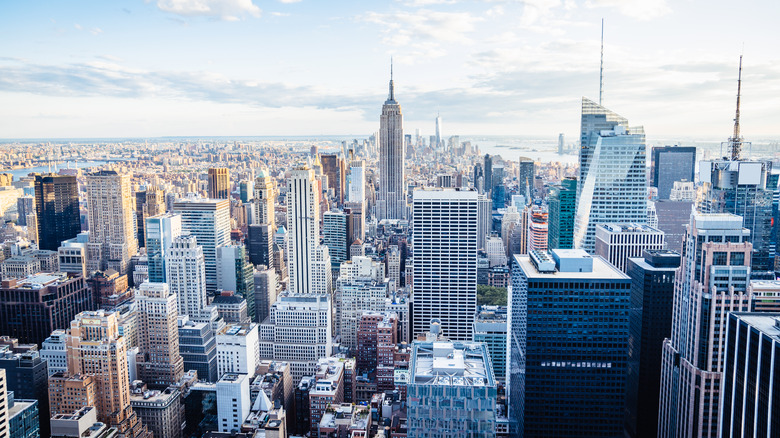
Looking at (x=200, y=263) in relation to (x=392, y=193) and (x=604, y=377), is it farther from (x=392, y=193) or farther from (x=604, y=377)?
(x=392, y=193)

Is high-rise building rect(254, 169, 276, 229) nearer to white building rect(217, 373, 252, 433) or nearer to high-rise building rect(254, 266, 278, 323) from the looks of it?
high-rise building rect(254, 266, 278, 323)

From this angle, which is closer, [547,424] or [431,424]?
[431,424]

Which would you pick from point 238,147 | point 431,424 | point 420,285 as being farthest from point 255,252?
point 431,424

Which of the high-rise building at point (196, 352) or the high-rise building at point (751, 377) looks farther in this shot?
the high-rise building at point (196, 352)

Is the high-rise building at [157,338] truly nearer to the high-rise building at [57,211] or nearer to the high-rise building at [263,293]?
the high-rise building at [263,293]

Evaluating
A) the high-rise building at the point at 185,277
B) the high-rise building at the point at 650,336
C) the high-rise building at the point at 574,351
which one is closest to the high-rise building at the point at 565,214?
the high-rise building at the point at 650,336
